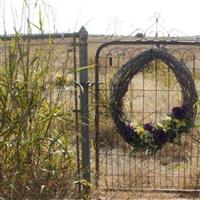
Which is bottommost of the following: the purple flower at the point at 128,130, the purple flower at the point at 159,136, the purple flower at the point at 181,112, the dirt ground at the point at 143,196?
the dirt ground at the point at 143,196

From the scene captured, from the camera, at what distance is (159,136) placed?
17.1ft

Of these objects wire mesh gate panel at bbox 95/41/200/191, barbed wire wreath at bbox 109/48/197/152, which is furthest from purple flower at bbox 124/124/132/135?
wire mesh gate panel at bbox 95/41/200/191

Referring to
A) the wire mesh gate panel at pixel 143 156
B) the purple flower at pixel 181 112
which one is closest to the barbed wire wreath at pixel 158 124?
the purple flower at pixel 181 112

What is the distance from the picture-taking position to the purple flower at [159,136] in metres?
5.18

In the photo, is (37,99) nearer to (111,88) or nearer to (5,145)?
(5,145)

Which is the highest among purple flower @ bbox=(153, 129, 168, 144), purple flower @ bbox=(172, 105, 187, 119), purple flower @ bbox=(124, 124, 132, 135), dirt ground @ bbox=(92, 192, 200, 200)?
purple flower @ bbox=(172, 105, 187, 119)

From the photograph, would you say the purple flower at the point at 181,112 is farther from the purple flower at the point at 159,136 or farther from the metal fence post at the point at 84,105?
the metal fence post at the point at 84,105

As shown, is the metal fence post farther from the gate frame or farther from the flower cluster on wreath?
the flower cluster on wreath

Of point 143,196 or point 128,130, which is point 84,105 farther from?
point 143,196

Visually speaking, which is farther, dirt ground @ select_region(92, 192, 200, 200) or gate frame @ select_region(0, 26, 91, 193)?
dirt ground @ select_region(92, 192, 200, 200)

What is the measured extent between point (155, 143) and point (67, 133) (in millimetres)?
1528

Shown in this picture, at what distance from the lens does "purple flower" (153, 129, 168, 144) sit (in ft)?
17.0

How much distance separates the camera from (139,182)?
5516mm

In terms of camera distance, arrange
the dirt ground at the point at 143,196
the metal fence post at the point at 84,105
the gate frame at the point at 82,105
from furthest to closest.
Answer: the dirt ground at the point at 143,196
the metal fence post at the point at 84,105
the gate frame at the point at 82,105
